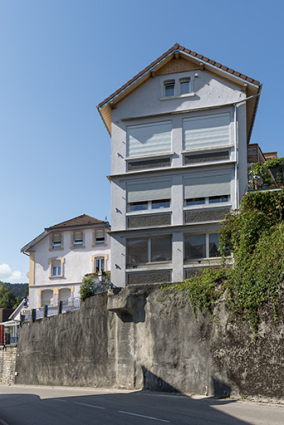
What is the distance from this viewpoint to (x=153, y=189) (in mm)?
23844

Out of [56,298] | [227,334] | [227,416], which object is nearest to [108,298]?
[227,334]

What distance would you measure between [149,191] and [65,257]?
944 inches

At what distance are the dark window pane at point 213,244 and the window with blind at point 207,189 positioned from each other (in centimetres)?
155

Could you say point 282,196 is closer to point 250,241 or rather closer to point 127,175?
point 250,241

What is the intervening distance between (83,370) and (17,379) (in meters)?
11.9

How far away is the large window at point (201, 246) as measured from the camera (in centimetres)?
2241

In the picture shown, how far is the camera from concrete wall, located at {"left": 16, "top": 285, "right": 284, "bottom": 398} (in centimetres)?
1639

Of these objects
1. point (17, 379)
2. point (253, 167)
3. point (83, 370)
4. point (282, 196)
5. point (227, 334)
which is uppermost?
point (253, 167)

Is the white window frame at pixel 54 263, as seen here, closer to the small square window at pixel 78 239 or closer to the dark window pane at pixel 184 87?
A: the small square window at pixel 78 239

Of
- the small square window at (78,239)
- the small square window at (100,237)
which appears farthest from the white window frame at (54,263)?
the small square window at (100,237)

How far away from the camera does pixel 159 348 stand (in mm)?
20578

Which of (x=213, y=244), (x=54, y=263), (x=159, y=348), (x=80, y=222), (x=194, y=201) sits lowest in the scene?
(x=159, y=348)

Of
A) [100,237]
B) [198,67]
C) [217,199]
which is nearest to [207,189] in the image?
[217,199]

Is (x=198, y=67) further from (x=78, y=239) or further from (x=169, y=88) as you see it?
(x=78, y=239)
